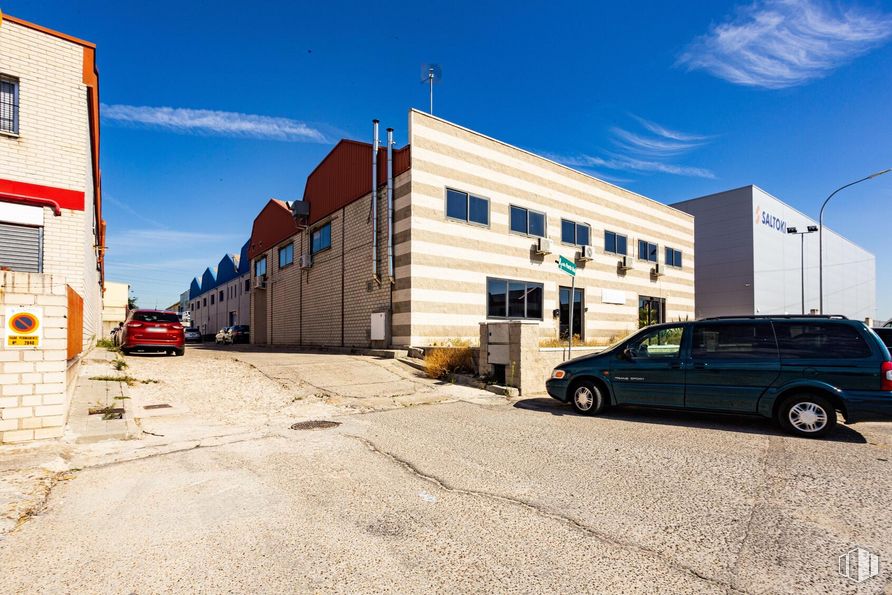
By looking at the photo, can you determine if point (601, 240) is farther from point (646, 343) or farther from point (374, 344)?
point (646, 343)

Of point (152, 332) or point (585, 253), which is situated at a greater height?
point (585, 253)

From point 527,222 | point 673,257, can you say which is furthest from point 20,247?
point 673,257

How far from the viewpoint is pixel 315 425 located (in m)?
7.12

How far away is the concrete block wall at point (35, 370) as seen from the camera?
563cm

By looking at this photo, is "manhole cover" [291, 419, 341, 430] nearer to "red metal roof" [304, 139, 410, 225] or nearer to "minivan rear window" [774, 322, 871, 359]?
"minivan rear window" [774, 322, 871, 359]

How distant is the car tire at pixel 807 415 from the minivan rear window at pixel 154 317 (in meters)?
18.2

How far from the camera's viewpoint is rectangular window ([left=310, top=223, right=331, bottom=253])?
2195 cm

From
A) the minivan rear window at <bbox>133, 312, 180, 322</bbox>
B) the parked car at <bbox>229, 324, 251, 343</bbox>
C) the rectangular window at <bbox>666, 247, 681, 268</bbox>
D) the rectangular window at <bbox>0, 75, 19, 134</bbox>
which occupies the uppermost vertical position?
the rectangular window at <bbox>0, 75, 19, 134</bbox>

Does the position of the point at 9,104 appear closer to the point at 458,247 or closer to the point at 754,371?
the point at 458,247

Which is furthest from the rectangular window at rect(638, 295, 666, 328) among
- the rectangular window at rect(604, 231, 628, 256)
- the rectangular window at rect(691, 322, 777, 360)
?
the rectangular window at rect(691, 322, 777, 360)

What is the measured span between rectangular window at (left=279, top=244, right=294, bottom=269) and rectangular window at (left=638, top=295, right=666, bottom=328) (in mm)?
20412

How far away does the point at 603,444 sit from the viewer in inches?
233

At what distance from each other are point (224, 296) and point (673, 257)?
44626 millimetres

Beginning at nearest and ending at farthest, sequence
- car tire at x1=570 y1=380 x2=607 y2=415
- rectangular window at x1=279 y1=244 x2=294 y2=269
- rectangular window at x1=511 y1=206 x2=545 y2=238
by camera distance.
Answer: car tire at x1=570 y1=380 x2=607 y2=415
rectangular window at x1=511 y1=206 x2=545 y2=238
rectangular window at x1=279 y1=244 x2=294 y2=269
